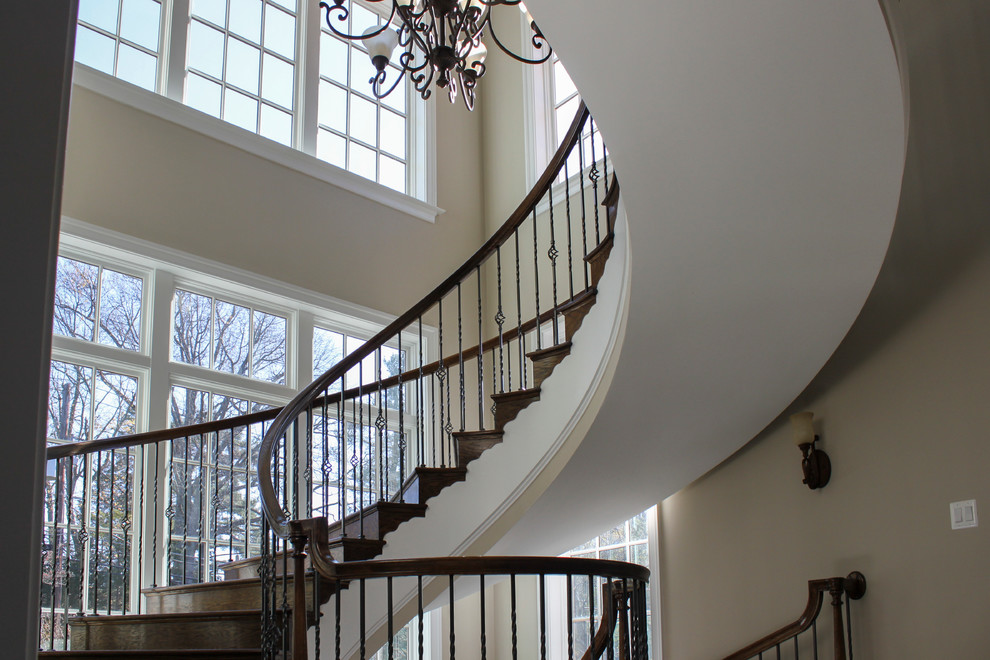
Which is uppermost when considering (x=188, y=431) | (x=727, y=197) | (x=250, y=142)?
(x=250, y=142)

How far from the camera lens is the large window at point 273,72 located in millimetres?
Result: 6117

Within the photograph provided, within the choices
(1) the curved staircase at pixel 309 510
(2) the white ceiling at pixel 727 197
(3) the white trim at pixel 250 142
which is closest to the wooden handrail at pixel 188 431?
(1) the curved staircase at pixel 309 510

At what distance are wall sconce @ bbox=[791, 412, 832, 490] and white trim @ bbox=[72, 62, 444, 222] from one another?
12.6ft

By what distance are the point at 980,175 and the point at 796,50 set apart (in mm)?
1870

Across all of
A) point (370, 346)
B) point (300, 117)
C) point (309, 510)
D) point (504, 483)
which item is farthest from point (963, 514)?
point (300, 117)

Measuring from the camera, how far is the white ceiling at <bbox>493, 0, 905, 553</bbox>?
2.40 meters

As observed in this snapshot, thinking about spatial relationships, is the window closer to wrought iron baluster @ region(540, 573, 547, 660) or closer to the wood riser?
the wood riser

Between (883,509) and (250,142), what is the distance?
15.5 feet

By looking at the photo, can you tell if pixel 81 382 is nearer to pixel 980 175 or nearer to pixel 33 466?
pixel 980 175

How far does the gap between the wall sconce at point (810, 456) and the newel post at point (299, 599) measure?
261 cm

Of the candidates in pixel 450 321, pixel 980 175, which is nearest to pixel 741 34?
pixel 980 175

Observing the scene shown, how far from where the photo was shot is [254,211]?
638 centimetres

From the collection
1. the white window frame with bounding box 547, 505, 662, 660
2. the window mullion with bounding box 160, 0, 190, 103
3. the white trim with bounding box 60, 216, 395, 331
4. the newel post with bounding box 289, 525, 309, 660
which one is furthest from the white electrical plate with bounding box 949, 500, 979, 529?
the window mullion with bounding box 160, 0, 190, 103

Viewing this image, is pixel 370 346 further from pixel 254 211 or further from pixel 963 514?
pixel 963 514
